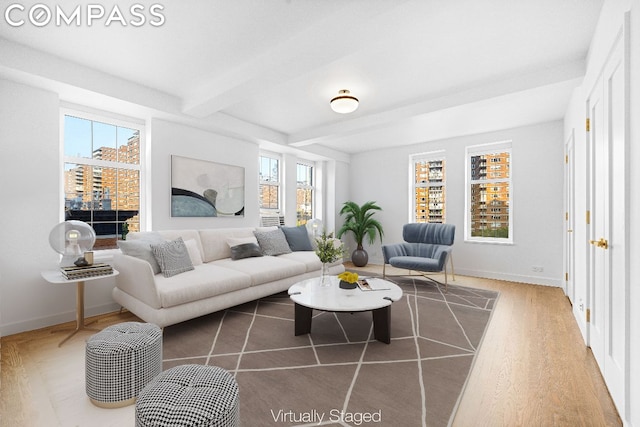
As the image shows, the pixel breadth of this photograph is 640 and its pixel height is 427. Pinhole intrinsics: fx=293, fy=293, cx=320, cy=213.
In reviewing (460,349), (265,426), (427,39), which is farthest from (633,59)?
(265,426)

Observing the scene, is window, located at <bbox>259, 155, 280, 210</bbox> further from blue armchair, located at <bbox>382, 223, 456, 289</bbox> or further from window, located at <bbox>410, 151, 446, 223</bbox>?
window, located at <bbox>410, 151, 446, 223</bbox>

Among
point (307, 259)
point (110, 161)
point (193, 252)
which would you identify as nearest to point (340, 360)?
point (307, 259)

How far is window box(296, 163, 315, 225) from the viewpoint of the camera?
6254 mm

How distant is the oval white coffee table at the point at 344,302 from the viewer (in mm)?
2375

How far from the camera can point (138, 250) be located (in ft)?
9.61

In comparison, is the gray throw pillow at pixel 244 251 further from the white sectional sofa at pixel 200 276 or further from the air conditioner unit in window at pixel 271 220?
the air conditioner unit in window at pixel 271 220

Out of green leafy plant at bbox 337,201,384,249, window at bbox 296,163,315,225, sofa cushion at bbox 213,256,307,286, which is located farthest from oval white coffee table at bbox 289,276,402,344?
window at bbox 296,163,315,225

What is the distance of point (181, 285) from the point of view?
265 cm

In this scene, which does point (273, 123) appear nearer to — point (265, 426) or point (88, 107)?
point (88, 107)

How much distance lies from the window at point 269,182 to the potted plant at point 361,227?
1.55 meters

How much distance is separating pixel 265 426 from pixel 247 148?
409 cm

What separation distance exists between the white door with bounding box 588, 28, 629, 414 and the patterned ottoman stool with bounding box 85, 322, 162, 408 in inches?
102

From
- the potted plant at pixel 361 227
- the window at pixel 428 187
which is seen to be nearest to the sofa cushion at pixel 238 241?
the potted plant at pixel 361 227

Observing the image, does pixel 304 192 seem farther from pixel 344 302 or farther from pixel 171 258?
pixel 344 302
